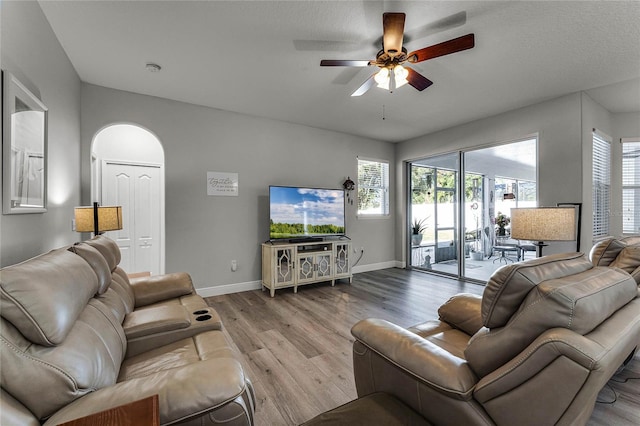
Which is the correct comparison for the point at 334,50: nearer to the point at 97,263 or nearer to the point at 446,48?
the point at 446,48

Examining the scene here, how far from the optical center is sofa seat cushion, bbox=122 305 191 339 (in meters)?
1.56

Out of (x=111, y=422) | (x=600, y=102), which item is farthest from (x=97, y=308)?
(x=600, y=102)

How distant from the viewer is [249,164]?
421 cm

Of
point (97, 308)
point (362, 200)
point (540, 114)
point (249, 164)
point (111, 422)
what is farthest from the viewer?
point (362, 200)

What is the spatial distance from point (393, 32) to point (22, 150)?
2431 millimetres

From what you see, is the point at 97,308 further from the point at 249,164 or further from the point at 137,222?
the point at 137,222

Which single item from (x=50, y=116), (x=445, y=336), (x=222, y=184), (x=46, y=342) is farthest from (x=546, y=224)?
(x=50, y=116)

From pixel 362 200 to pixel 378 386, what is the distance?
4.38m

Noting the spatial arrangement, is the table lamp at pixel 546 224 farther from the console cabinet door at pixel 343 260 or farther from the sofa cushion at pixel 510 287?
the console cabinet door at pixel 343 260

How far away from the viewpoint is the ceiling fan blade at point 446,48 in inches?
74.8

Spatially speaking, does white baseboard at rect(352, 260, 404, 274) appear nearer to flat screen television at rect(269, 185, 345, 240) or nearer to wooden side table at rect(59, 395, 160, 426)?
flat screen television at rect(269, 185, 345, 240)

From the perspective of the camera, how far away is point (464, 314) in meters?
1.75

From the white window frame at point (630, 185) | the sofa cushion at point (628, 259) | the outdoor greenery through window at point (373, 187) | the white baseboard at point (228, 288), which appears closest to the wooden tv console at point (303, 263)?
the white baseboard at point (228, 288)

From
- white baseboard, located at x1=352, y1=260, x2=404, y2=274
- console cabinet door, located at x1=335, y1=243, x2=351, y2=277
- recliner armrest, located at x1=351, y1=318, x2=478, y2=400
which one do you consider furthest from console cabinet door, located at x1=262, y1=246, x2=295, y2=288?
recliner armrest, located at x1=351, y1=318, x2=478, y2=400
